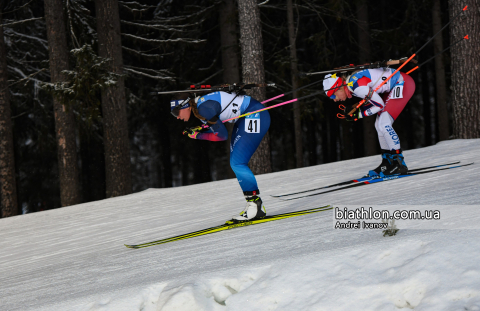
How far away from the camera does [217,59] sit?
61.5 feet

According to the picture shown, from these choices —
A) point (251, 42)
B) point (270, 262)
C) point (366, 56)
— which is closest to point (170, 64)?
point (366, 56)

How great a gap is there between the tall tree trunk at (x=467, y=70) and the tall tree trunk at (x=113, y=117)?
27.9 ft

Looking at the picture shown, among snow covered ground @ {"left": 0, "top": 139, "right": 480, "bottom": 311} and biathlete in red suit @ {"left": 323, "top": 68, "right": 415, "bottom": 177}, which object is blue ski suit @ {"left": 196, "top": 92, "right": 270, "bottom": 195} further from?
biathlete in red suit @ {"left": 323, "top": 68, "right": 415, "bottom": 177}

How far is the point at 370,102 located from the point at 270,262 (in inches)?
179

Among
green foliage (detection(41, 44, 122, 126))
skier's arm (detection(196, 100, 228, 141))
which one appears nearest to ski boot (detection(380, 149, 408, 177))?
skier's arm (detection(196, 100, 228, 141))

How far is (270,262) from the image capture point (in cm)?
326

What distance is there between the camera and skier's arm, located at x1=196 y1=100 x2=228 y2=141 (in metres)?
5.27

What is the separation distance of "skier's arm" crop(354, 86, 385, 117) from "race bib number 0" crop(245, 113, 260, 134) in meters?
2.28

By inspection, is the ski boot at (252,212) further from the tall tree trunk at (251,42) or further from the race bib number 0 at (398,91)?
the tall tree trunk at (251,42)

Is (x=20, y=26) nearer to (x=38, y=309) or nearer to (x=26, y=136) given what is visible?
(x=26, y=136)

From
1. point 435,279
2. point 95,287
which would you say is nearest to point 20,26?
point 95,287

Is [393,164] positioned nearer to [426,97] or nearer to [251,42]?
[251,42]

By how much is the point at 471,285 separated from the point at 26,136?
18868 millimetres

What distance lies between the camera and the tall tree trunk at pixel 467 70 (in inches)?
405
